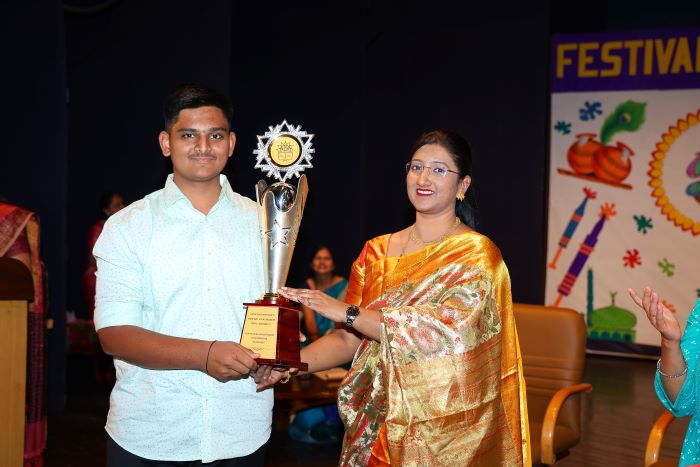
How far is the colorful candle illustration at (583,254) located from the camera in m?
7.57

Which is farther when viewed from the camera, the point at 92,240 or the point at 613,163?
the point at 613,163

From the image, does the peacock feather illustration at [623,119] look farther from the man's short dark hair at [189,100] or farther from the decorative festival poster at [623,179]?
the man's short dark hair at [189,100]

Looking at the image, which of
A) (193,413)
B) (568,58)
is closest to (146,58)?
(568,58)

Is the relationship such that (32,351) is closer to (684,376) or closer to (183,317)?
(183,317)

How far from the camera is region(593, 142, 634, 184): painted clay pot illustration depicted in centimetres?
747

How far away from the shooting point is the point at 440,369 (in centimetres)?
223

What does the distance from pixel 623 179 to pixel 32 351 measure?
5522 millimetres

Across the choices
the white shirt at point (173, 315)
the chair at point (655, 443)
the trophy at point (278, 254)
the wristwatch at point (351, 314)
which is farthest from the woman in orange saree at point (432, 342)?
the chair at point (655, 443)

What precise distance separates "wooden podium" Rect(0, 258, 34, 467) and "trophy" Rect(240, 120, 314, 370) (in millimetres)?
801

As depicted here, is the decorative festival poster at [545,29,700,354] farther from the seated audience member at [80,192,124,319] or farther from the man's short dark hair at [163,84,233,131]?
the man's short dark hair at [163,84,233,131]

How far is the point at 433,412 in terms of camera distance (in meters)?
2.23

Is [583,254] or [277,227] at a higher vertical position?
[277,227]

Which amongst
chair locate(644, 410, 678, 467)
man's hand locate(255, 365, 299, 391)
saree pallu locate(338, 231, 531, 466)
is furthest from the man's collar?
chair locate(644, 410, 678, 467)

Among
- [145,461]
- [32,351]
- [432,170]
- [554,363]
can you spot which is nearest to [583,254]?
[554,363]
